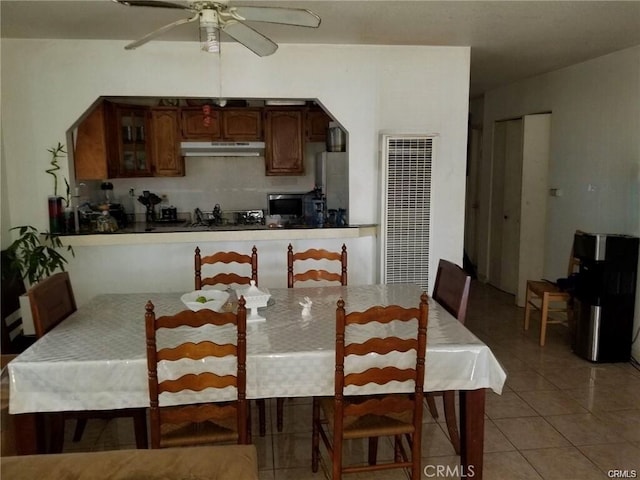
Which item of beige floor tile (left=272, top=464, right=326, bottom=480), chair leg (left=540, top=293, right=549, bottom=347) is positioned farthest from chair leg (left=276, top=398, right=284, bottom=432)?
chair leg (left=540, top=293, right=549, bottom=347)

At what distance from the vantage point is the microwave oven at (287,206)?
5719 mm

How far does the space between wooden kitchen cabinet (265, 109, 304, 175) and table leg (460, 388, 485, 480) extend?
380 cm

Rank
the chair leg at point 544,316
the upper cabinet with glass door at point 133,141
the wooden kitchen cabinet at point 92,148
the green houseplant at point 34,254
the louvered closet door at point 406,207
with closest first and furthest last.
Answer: the green houseplant at point 34,254 → the louvered closet door at point 406,207 → the chair leg at point 544,316 → the wooden kitchen cabinet at point 92,148 → the upper cabinet with glass door at point 133,141

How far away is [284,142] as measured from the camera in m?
5.59

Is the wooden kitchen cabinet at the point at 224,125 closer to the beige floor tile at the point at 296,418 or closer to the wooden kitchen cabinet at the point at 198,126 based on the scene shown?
the wooden kitchen cabinet at the point at 198,126

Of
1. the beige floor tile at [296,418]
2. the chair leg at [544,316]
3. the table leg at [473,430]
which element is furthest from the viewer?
the chair leg at [544,316]

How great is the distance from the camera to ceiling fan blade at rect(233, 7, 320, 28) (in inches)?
83.2

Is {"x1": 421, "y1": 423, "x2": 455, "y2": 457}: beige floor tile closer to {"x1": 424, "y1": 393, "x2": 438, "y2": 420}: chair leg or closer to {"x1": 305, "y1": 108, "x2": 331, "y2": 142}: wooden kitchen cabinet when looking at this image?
{"x1": 424, "y1": 393, "x2": 438, "y2": 420}: chair leg

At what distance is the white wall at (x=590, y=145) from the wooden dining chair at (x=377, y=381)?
8.70ft

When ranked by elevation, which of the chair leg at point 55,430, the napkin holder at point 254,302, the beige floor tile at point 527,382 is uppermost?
the napkin holder at point 254,302

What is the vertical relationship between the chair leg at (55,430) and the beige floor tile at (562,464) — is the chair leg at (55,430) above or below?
above

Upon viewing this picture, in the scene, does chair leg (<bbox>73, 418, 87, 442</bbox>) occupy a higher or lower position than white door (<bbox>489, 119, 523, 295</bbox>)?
lower

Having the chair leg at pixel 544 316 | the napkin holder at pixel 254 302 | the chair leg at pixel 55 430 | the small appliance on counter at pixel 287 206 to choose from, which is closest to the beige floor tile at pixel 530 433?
the chair leg at pixel 544 316

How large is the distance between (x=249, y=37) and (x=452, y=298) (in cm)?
163
